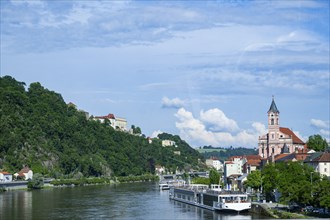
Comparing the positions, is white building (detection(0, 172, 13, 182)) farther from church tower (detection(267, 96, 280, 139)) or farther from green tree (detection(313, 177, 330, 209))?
green tree (detection(313, 177, 330, 209))

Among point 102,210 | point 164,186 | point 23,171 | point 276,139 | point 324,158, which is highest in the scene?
point 276,139

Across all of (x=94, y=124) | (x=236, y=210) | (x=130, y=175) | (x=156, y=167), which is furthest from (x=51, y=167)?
(x=236, y=210)

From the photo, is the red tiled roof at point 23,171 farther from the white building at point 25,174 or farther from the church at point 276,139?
the church at point 276,139

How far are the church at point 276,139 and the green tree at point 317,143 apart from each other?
411cm

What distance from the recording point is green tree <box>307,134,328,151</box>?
106 m

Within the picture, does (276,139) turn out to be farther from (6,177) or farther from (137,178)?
(137,178)

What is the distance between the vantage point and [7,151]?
128 meters

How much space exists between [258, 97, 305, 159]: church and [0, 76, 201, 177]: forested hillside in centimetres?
4094

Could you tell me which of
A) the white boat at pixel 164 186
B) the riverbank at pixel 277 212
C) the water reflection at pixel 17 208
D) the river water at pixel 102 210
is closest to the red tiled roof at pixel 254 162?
the white boat at pixel 164 186

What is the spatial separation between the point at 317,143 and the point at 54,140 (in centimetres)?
6206

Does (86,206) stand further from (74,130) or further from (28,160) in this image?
(74,130)

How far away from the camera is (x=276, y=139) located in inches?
4503

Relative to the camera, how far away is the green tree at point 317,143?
10562 centimetres

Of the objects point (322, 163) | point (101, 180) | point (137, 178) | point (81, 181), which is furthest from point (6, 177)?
point (322, 163)
